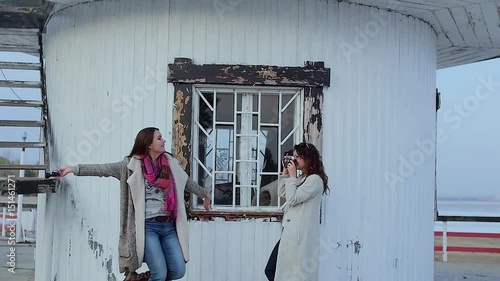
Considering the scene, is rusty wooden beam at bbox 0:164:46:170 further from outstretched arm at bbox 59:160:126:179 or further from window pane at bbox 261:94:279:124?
window pane at bbox 261:94:279:124

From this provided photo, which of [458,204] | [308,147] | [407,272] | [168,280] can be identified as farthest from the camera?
[458,204]

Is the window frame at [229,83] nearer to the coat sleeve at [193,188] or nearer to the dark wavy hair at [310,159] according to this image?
the coat sleeve at [193,188]

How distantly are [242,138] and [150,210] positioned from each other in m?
1.67

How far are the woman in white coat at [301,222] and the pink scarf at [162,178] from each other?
0.90 meters

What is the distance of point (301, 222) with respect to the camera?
5.61 m

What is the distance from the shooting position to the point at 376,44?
7.04m

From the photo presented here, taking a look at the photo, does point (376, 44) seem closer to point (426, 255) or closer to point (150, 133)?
point (426, 255)

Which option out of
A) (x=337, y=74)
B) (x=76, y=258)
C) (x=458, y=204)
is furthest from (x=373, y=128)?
(x=458, y=204)

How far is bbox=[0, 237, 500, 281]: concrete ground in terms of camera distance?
10.6 metres

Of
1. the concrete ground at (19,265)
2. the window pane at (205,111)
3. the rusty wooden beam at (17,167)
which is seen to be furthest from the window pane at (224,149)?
the concrete ground at (19,265)

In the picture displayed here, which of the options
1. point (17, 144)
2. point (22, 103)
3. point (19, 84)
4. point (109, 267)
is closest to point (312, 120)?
point (109, 267)

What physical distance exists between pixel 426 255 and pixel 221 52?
3.01 m

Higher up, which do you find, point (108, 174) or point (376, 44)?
point (376, 44)

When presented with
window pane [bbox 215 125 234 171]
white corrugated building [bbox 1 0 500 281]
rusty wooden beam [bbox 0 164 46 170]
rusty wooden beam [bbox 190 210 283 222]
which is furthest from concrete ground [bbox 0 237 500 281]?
window pane [bbox 215 125 234 171]
